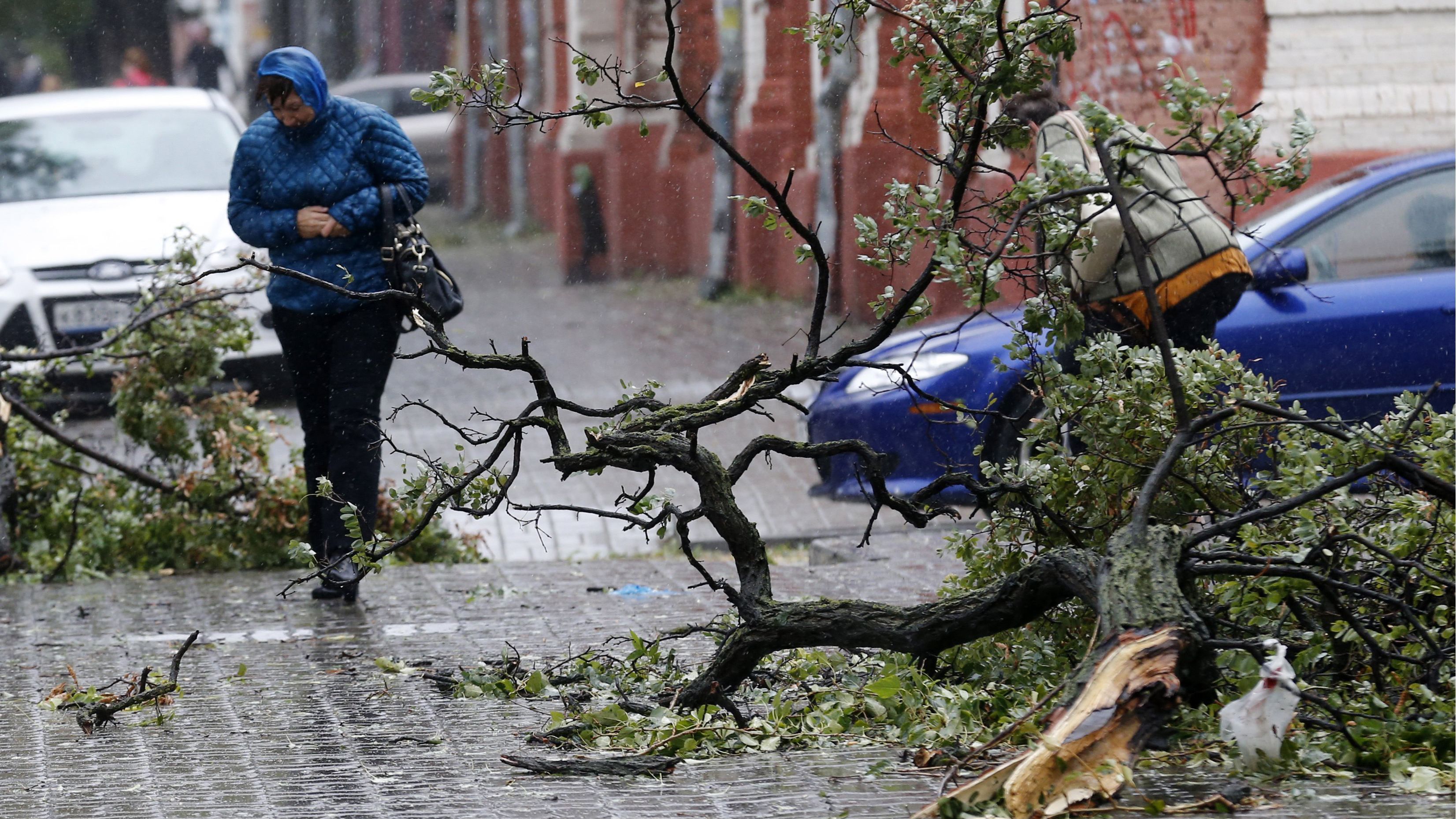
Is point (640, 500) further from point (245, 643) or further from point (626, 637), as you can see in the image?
point (245, 643)

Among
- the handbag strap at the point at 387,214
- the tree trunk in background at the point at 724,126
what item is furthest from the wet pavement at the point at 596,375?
the handbag strap at the point at 387,214

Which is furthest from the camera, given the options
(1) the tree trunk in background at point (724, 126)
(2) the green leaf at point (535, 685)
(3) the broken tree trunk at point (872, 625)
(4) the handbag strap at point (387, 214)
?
(1) the tree trunk in background at point (724, 126)

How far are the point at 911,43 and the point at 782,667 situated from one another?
1684mm

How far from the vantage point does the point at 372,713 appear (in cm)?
454

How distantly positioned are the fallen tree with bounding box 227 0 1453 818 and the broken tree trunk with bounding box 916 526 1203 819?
11 millimetres

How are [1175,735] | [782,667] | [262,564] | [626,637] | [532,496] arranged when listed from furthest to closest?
1. [532,496]
2. [262,564]
3. [626,637]
4. [782,667]
5. [1175,735]

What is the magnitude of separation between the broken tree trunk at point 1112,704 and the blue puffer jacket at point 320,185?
3240 millimetres

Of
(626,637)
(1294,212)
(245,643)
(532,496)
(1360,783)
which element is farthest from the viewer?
(532,496)

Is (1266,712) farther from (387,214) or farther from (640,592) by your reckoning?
(387,214)

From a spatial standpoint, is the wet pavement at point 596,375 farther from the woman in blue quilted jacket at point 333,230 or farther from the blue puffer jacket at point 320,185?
the blue puffer jacket at point 320,185

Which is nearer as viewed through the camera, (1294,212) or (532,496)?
(1294,212)

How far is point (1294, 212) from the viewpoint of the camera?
7.73 metres

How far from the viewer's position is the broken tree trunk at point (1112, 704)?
330cm

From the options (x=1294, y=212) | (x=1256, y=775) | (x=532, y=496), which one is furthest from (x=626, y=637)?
(x=1294, y=212)
